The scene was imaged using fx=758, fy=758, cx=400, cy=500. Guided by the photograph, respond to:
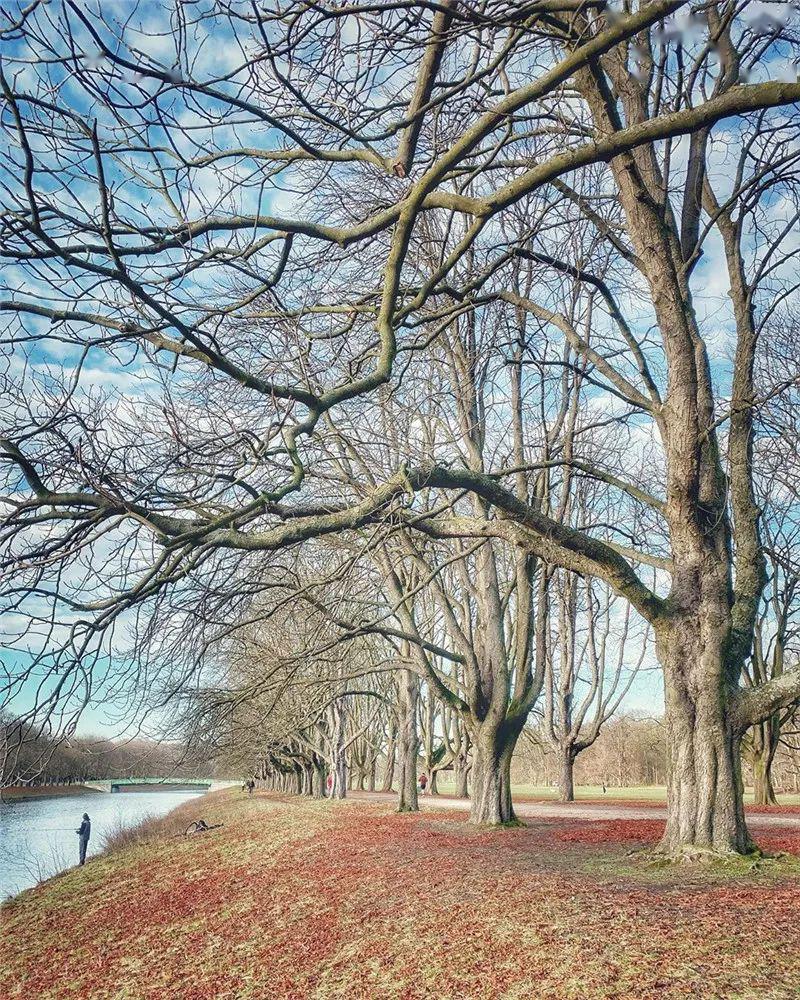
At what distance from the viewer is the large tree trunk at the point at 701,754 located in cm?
765

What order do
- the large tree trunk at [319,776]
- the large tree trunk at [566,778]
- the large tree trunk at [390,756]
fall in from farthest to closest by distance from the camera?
the large tree trunk at [390,756]
the large tree trunk at [319,776]
the large tree trunk at [566,778]

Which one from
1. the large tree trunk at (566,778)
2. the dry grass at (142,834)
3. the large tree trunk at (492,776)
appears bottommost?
the dry grass at (142,834)

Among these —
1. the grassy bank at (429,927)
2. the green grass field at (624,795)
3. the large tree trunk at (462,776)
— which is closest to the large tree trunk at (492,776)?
the grassy bank at (429,927)

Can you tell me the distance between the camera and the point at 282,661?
10438mm

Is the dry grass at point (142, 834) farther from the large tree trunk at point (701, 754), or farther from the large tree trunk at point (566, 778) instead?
the large tree trunk at point (701, 754)

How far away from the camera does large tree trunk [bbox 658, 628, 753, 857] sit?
765 centimetres

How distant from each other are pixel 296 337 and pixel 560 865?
21.2 ft

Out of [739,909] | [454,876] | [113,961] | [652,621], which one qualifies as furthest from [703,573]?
[113,961]

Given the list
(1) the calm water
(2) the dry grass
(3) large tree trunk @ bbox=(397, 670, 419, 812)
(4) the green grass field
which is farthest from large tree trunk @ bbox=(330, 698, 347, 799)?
(4) the green grass field

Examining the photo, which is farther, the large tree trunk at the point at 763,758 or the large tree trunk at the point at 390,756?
the large tree trunk at the point at 390,756

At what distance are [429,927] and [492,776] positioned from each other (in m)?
7.69

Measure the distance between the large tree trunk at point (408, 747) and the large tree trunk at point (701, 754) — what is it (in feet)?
38.8

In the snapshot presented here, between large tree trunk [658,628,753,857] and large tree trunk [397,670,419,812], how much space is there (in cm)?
1182

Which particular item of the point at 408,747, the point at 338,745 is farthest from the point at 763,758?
the point at 338,745
